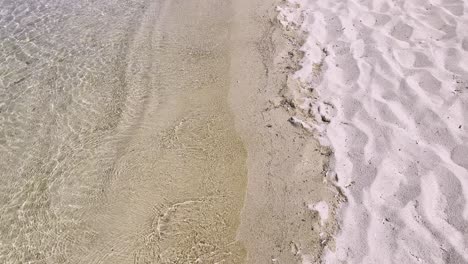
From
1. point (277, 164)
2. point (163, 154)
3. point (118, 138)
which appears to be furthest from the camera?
point (118, 138)

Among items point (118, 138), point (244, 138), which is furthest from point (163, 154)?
point (244, 138)

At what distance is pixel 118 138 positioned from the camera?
4.20 meters

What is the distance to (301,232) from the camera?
309 centimetres

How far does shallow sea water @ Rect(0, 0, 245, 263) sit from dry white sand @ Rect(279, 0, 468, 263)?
3.04ft

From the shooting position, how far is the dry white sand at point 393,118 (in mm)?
2877

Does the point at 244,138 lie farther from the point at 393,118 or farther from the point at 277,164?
the point at 393,118

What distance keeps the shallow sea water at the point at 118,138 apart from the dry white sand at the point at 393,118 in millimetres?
925

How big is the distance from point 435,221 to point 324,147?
1095mm

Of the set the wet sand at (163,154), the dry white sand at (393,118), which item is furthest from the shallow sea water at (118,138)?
the dry white sand at (393,118)

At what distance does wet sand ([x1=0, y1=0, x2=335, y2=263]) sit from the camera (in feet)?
10.6

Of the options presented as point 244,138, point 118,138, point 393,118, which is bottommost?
point 118,138

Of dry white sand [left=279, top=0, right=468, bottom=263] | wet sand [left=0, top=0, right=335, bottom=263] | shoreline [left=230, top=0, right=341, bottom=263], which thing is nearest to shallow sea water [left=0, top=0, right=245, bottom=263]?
wet sand [left=0, top=0, right=335, bottom=263]

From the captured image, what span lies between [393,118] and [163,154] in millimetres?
2175

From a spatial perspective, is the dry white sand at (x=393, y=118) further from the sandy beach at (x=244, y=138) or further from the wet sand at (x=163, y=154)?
the wet sand at (x=163, y=154)
